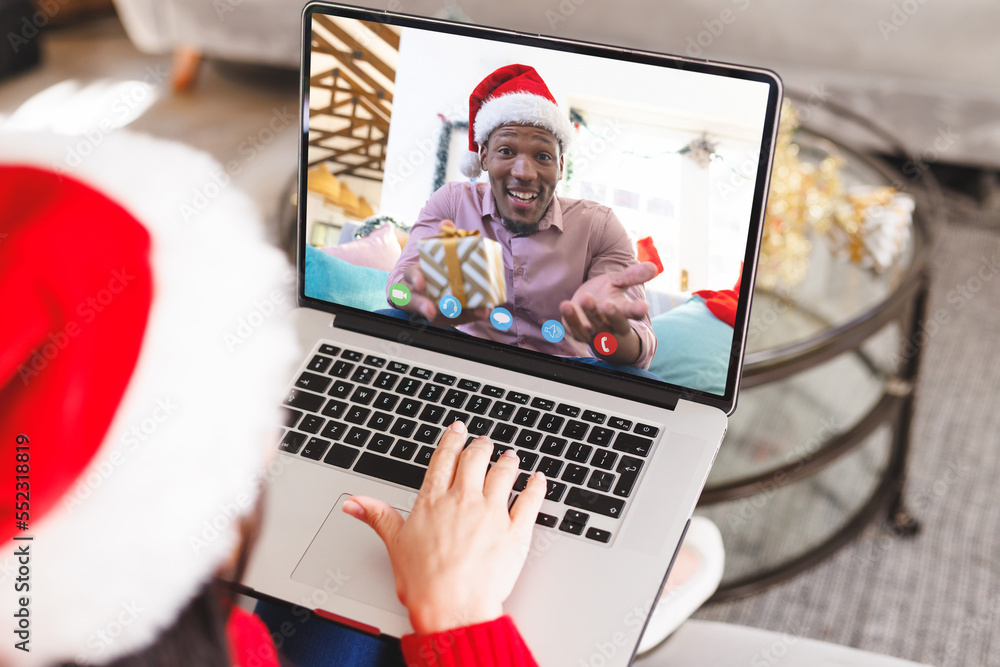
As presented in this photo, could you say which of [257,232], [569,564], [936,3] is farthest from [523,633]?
[936,3]

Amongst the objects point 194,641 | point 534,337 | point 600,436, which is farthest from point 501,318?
point 194,641

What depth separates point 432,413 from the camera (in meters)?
0.67

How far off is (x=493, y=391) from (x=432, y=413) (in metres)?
0.06

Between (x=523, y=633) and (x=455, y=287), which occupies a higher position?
(x=455, y=287)

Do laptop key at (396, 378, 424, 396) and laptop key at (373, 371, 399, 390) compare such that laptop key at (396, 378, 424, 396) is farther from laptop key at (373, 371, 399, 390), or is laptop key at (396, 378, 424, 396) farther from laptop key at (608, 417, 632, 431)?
laptop key at (608, 417, 632, 431)

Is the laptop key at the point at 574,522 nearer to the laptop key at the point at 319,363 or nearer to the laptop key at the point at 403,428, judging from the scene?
the laptop key at the point at 403,428

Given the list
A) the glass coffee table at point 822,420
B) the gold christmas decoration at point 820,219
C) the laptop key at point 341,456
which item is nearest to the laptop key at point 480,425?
the laptop key at point 341,456

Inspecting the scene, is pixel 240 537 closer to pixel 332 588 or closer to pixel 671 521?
pixel 332 588

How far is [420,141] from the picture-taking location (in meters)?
0.64

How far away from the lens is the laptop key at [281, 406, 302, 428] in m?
0.66

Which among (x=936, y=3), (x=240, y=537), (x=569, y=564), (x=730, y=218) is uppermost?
(x=936, y=3)

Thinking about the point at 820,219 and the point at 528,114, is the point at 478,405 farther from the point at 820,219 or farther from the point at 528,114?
the point at 820,219

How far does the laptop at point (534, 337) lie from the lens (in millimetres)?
558

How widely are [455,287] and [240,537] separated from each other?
0.33m
